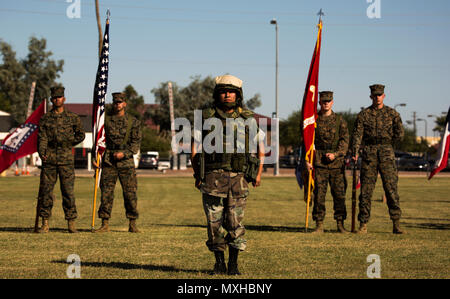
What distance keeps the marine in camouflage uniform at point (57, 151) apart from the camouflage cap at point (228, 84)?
197 inches

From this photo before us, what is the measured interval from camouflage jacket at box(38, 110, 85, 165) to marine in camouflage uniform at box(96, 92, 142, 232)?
63 cm

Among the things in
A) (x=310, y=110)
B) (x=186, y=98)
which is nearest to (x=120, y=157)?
(x=310, y=110)

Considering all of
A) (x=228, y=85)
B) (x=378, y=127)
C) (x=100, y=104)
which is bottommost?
(x=378, y=127)

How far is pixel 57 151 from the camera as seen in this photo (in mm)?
11859

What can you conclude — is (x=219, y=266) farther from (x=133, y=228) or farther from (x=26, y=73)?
(x=26, y=73)

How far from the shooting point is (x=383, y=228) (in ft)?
43.5

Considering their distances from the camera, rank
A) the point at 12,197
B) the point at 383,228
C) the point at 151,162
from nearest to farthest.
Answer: the point at 383,228
the point at 12,197
the point at 151,162

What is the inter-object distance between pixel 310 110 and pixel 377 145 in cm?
127

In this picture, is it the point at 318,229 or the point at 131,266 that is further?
the point at 318,229

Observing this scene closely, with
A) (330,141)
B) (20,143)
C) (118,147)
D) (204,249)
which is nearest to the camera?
(204,249)

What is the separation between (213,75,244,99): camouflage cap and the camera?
7.38 metres
